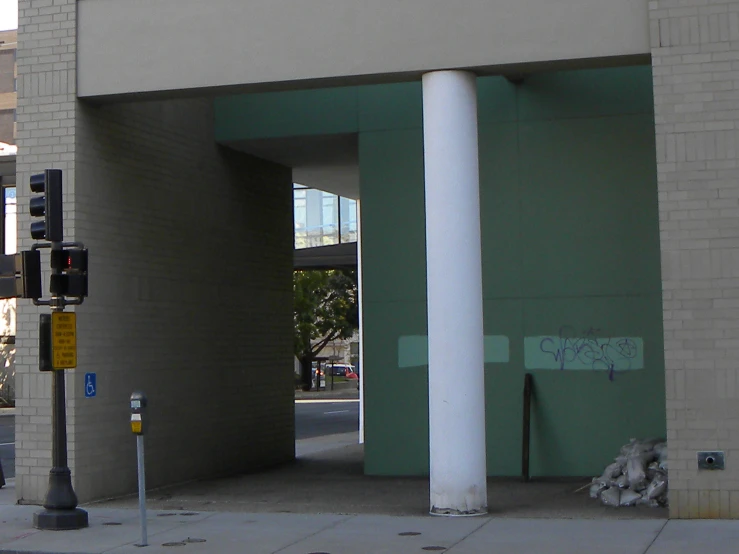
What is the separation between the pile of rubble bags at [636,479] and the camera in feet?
39.1

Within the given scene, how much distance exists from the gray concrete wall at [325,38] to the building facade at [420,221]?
3cm

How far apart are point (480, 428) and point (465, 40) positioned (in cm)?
406

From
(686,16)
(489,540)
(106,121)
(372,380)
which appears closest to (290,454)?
(372,380)

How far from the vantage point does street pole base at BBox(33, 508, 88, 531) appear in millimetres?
10969

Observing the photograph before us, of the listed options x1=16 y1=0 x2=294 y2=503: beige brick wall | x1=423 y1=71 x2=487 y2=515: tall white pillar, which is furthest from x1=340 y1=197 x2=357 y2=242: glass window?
x1=423 y1=71 x2=487 y2=515: tall white pillar

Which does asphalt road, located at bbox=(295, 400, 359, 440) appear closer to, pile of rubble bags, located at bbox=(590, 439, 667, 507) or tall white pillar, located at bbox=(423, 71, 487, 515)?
pile of rubble bags, located at bbox=(590, 439, 667, 507)

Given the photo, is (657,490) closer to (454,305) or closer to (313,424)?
(454,305)

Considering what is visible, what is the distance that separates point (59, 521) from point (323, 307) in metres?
43.2

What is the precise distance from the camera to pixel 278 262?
58.2 feet

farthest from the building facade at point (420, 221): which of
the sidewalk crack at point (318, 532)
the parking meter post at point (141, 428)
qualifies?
the parking meter post at point (141, 428)

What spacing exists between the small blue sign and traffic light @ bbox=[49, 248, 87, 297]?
1873 millimetres

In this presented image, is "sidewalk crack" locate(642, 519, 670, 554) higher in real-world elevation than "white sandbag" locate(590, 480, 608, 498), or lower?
lower

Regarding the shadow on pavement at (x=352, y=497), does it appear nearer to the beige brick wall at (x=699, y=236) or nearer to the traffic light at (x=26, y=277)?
the beige brick wall at (x=699, y=236)

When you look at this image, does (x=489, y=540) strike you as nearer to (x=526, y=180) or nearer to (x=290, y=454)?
(x=526, y=180)
